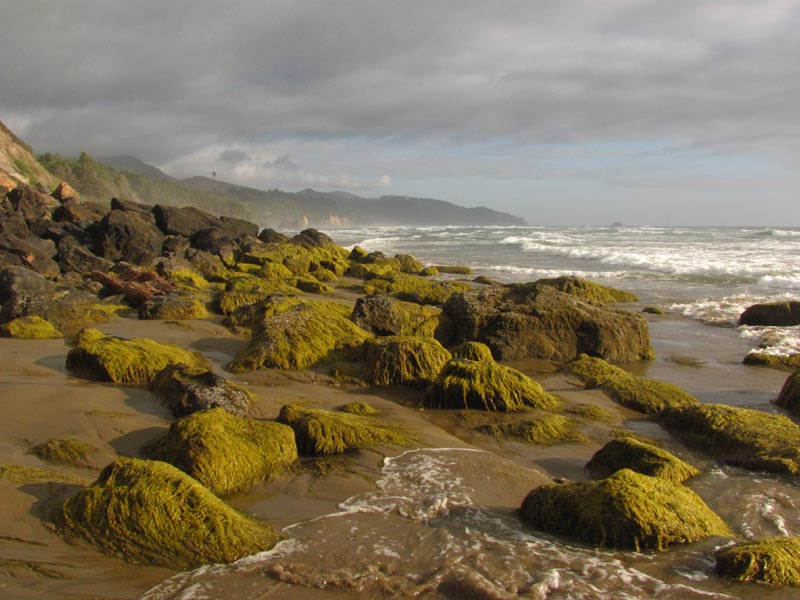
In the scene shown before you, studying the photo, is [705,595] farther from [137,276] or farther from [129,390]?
[137,276]

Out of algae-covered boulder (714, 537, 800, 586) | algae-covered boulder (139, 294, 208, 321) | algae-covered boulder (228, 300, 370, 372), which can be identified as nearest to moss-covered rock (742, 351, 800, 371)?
algae-covered boulder (228, 300, 370, 372)

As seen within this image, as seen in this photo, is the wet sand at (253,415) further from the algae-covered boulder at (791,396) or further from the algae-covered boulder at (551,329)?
the algae-covered boulder at (551,329)

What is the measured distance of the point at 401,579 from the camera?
326 centimetres

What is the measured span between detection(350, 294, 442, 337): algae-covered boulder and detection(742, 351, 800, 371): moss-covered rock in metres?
4.93

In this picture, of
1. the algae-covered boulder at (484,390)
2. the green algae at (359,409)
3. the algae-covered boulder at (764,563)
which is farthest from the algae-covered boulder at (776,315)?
the algae-covered boulder at (764,563)

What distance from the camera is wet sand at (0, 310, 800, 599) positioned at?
3230 millimetres

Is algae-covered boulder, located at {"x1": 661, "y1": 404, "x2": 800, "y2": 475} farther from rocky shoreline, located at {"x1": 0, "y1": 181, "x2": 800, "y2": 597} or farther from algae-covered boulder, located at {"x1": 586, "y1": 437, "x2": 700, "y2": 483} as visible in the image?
algae-covered boulder, located at {"x1": 586, "y1": 437, "x2": 700, "y2": 483}

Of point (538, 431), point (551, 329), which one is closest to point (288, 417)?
point (538, 431)

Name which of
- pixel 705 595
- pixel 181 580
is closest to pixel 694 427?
pixel 705 595

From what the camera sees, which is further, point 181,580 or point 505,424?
point 505,424

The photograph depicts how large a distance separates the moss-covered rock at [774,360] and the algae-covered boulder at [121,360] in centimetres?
833

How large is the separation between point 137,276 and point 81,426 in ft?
34.1

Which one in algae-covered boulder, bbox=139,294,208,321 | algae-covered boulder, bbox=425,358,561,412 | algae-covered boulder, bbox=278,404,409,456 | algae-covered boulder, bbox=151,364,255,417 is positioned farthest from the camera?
algae-covered boulder, bbox=139,294,208,321

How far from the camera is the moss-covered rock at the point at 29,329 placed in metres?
8.58
